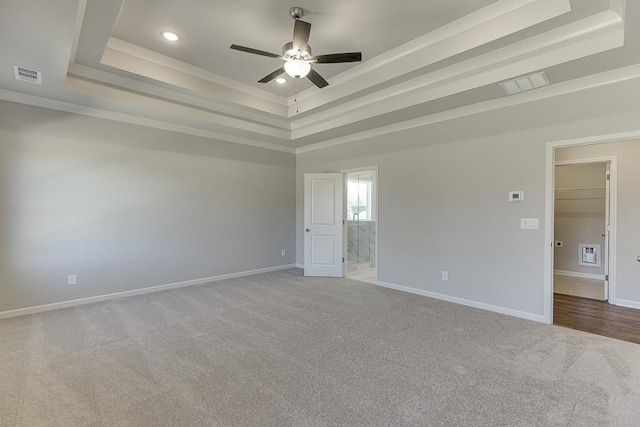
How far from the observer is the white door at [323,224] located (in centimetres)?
590

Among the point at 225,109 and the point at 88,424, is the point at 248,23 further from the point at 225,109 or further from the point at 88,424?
the point at 88,424

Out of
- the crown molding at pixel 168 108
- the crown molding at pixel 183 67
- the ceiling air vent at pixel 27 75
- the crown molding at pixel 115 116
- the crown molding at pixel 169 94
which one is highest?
the crown molding at pixel 183 67

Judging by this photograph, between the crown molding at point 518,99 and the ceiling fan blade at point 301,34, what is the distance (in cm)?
254

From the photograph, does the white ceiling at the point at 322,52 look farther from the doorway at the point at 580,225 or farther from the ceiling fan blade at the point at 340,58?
the doorway at the point at 580,225

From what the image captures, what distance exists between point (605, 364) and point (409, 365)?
1693mm

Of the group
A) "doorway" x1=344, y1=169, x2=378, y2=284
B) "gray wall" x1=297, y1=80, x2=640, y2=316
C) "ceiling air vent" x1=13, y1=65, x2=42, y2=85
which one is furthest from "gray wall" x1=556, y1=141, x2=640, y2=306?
"ceiling air vent" x1=13, y1=65, x2=42, y2=85

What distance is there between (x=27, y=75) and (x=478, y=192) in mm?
5499

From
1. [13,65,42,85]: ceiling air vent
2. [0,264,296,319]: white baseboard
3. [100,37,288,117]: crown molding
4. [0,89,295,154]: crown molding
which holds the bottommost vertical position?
[0,264,296,319]: white baseboard

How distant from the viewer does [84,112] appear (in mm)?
4090

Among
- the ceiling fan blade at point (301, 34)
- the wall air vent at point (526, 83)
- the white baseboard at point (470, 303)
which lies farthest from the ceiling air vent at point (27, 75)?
the white baseboard at point (470, 303)

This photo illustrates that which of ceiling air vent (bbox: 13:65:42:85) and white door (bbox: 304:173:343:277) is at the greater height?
ceiling air vent (bbox: 13:65:42:85)

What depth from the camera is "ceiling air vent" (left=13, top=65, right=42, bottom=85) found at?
9.91 feet

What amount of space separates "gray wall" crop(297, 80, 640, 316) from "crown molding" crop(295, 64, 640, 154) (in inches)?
2.5

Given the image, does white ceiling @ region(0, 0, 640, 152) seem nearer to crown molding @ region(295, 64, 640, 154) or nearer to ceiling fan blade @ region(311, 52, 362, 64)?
crown molding @ region(295, 64, 640, 154)
